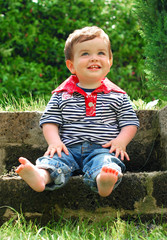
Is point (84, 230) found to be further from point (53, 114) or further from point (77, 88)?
point (77, 88)

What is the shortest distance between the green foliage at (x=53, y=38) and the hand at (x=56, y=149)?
270cm

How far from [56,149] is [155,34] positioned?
1.06 m

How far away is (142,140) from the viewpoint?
112 inches

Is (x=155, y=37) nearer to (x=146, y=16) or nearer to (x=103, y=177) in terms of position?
(x=146, y=16)

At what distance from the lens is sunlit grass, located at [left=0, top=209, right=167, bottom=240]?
188cm

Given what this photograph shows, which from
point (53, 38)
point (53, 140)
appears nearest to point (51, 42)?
point (53, 38)

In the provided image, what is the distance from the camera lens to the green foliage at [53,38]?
513 centimetres

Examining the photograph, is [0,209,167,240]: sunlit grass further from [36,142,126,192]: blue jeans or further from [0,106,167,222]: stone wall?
[36,142,126,192]: blue jeans

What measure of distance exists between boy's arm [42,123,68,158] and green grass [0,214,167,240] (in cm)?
46

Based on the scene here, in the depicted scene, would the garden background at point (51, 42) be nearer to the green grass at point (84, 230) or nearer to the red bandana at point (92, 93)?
the red bandana at point (92, 93)

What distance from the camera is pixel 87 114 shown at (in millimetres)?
2518

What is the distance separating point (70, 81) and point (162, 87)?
0.72 metres

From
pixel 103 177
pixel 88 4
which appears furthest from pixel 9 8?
pixel 103 177

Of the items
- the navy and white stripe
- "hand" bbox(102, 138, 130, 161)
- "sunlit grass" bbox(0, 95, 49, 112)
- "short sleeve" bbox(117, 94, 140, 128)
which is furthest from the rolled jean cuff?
"sunlit grass" bbox(0, 95, 49, 112)
